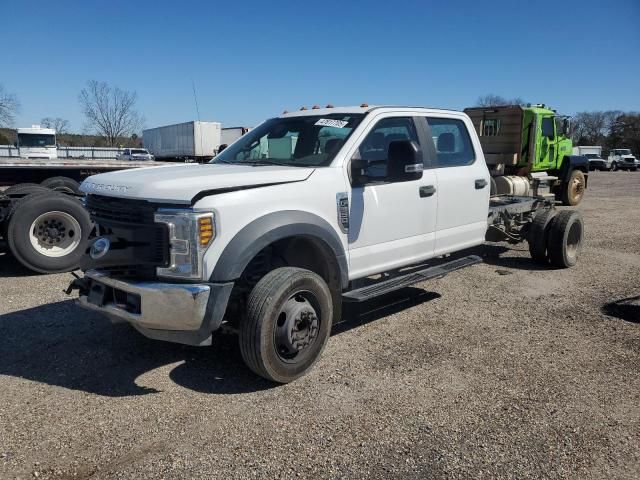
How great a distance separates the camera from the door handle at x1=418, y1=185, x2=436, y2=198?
15.9 feet

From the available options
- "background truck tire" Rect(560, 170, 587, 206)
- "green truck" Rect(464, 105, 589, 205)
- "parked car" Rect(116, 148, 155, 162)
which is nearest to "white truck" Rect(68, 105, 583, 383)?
"parked car" Rect(116, 148, 155, 162)

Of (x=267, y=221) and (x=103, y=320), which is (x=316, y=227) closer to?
(x=267, y=221)

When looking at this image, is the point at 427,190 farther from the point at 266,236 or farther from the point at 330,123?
the point at 266,236

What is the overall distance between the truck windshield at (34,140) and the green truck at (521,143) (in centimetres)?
1650

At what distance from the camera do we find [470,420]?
11.0 ft

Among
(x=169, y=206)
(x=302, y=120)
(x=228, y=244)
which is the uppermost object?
(x=302, y=120)

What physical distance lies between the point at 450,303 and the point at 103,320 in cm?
364

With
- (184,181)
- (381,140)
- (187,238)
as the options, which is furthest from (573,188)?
(187,238)

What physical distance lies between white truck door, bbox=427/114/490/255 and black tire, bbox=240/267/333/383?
1786 mm

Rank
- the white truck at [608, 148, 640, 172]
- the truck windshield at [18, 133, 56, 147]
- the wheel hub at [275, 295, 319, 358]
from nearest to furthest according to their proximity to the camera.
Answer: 1. the wheel hub at [275, 295, 319, 358]
2. the truck windshield at [18, 133, 56, 147]
3. the white truck at [608, 148, 640, 172]

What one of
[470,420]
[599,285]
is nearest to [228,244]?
[470,420]

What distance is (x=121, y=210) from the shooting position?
3664 millimetres

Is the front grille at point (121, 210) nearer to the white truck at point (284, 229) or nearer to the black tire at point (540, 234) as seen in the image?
the white truck at point (284, 229)

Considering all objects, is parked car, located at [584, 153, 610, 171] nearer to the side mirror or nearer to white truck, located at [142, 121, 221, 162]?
white truck, located at [142, 121, 221, 162]
